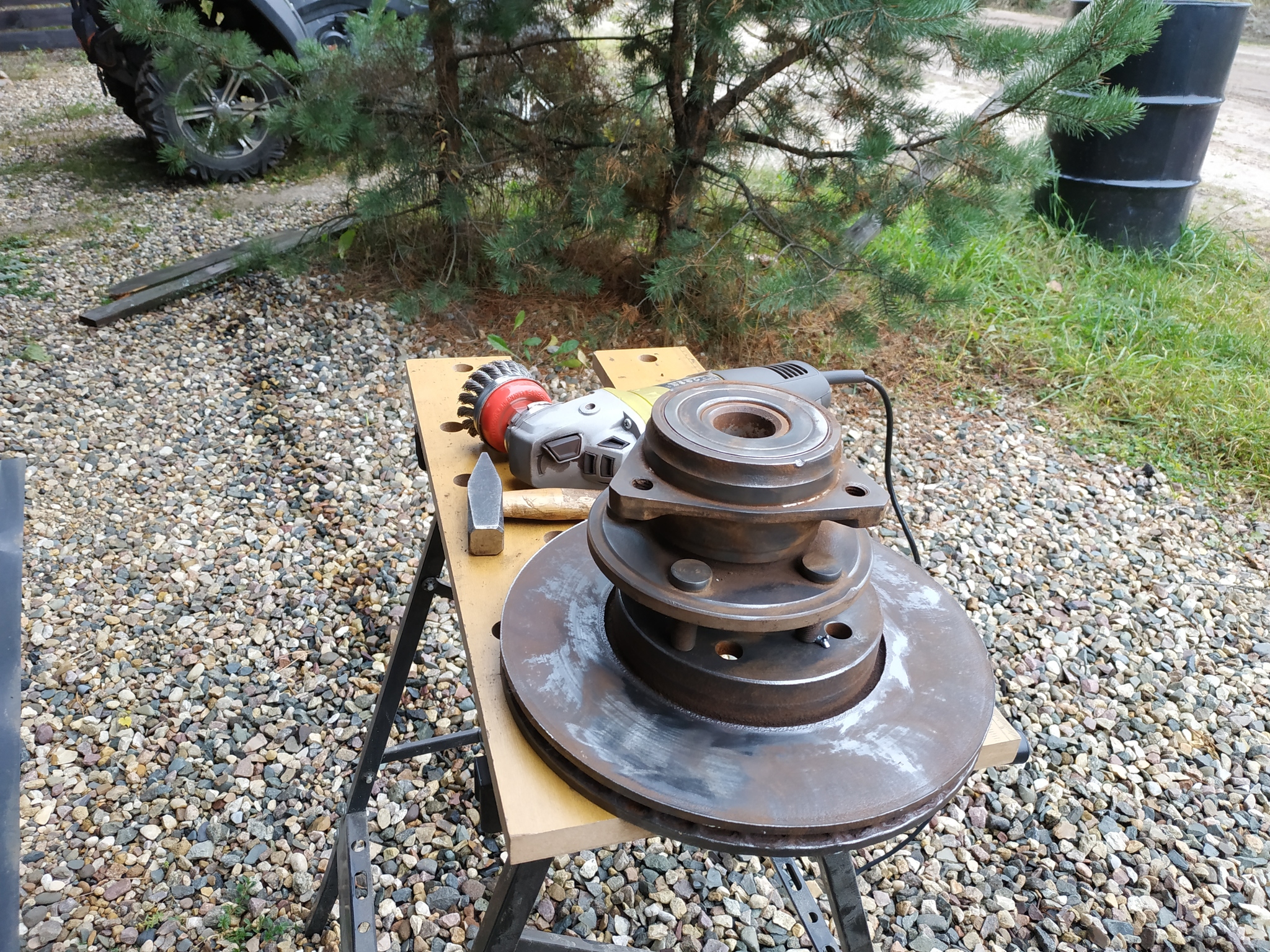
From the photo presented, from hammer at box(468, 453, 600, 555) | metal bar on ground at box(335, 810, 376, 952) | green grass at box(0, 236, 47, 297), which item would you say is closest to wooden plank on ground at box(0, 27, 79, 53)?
green grass at box(0, 236, 47, 297)

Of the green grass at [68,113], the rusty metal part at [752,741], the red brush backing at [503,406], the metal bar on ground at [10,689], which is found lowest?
the green grass at [68,113]

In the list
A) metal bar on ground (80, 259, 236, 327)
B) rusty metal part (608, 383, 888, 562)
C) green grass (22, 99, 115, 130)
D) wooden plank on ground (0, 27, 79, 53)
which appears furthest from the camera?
wooden plank on ground (0, 27, 79, 53)

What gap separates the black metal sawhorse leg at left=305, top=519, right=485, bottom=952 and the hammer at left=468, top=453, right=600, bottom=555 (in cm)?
15

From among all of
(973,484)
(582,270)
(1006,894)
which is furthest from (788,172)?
(1006,894)

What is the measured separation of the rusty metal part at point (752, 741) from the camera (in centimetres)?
76

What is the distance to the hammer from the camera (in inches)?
43.3

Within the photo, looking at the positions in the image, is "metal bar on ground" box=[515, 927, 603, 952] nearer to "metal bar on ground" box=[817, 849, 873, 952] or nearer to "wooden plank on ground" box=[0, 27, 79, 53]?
"metal bar on ground" box=[817, 849, 873, 952]

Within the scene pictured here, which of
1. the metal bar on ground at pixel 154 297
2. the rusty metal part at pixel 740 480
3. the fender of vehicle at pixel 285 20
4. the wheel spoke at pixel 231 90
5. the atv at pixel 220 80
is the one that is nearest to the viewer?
the rusty metal part at pixel 740 480

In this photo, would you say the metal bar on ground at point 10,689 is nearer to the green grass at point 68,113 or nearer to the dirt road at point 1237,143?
the dirt road at point 1237,143

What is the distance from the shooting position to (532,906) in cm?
90

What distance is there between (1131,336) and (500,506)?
11.0 ft

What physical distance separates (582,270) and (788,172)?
35.9 inches

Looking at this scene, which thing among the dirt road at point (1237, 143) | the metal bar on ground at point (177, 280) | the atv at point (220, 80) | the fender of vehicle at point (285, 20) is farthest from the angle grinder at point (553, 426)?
the fender of vehicle at point (285, 20)

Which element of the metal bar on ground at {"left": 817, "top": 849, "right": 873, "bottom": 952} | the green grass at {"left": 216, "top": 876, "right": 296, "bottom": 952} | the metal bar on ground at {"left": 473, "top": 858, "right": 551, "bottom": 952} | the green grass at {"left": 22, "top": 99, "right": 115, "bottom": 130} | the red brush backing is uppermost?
the red brush backing
